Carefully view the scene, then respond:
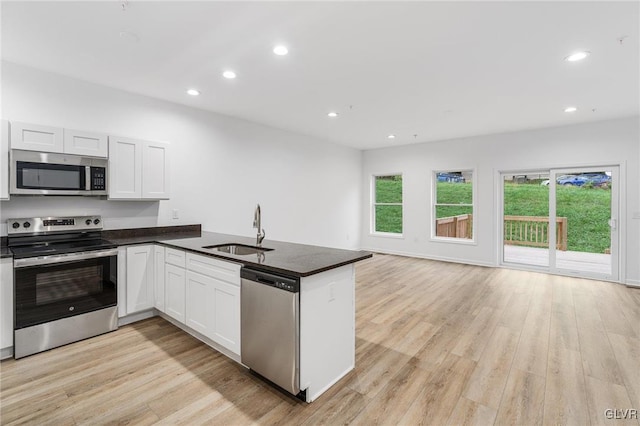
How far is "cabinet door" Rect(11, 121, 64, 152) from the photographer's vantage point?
2777 mm

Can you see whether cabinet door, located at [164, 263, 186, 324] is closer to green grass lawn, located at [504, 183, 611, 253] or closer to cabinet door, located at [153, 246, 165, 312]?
cabinet door, located at [153, 246, 165, 312]

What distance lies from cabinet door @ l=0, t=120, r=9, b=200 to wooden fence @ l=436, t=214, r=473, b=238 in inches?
280

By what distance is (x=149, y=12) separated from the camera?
7.38ft

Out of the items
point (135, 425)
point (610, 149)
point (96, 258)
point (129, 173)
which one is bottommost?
point (135, 425)

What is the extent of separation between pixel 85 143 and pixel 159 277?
1.64m

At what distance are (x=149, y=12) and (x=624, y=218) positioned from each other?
712 cm

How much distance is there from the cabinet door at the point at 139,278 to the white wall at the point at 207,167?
0.68m

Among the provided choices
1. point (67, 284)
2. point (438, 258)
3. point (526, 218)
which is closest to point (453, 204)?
point (438, 258)

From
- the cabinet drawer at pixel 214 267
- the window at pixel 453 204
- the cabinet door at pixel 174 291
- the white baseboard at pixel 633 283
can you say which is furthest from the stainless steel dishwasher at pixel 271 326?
the white baseboard at pixel 633 283

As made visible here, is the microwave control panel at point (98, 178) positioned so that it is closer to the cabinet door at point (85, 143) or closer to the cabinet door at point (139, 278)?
the cabinet door at point (85, 143)

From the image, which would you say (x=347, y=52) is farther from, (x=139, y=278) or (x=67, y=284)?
(x=67, y=284)

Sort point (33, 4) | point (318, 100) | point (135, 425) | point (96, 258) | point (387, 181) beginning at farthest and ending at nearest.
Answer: point (387, 181) → point (318, 100) → point (96, 258) → point (33, 4) → point (135, 425)

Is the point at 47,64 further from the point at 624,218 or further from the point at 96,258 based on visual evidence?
the point at 624,218

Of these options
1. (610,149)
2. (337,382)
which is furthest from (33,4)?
(610,149)
